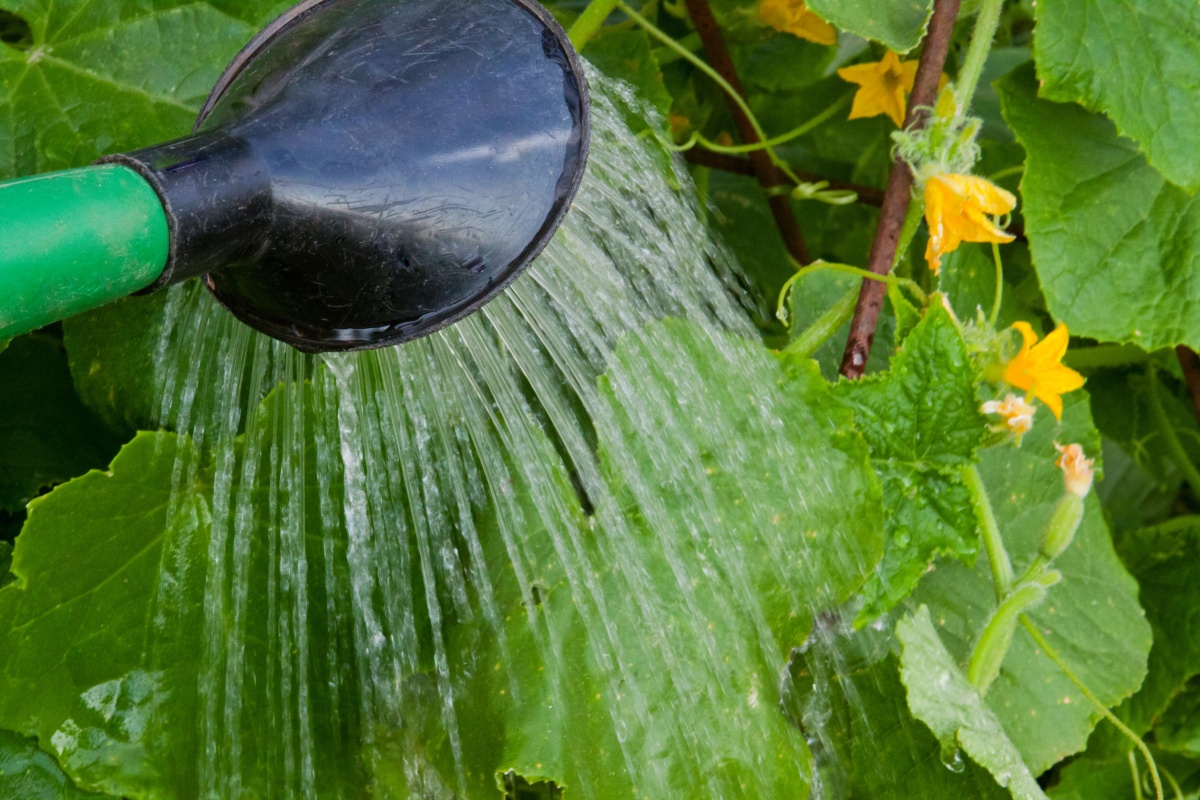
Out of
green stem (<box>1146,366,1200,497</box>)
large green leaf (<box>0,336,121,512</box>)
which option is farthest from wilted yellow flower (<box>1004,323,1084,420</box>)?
large green leaf (<box>0,336,121,512</box>)

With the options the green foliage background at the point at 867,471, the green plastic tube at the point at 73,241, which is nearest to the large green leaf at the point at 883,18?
the green foliage background at the point at 867,471

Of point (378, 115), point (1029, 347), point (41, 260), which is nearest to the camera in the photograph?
point (41, 260)

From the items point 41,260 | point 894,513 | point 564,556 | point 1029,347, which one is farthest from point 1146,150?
point 41,260

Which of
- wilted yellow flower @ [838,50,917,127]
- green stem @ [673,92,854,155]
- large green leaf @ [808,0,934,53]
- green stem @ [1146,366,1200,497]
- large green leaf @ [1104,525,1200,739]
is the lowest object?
large green leaf @ [1104,525,1200,739]

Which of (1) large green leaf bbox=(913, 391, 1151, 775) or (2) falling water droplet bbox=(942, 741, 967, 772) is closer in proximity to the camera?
(2) falling water droplet bbox=(942, 741, 967, 772)

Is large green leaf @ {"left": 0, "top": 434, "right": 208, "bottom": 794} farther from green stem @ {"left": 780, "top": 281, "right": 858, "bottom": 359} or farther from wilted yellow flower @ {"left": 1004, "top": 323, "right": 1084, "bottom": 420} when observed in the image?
wilted yellow flower @ {"left": 1004, "top": 323, "right": 1084, "bottom": 420}

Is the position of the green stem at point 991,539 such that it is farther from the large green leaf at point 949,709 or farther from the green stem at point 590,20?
the green stem at point 590,20

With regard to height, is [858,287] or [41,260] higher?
Answer: [41,260]

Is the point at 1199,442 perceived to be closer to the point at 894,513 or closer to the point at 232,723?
the point at 894,513
